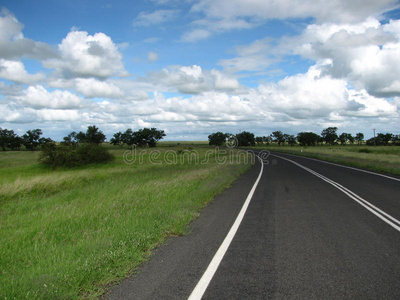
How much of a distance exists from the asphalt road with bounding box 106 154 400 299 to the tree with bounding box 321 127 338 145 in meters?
164

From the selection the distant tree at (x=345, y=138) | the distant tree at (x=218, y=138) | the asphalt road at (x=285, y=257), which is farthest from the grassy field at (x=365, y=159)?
the distant tree at (x=345, y=138)

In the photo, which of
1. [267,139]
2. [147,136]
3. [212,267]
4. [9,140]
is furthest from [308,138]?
[212,267]

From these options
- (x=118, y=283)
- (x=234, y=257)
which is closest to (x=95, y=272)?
(x=118, y=283)

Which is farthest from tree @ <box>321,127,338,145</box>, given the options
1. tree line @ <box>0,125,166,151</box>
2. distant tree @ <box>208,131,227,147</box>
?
tree line @ <box>0,125,166,151</box>

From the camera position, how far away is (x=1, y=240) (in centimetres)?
583

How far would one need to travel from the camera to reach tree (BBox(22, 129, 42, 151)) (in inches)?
3863

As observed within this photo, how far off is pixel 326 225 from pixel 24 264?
626 centimetres

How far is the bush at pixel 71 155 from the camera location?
3102 cm

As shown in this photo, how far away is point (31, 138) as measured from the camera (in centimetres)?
9956

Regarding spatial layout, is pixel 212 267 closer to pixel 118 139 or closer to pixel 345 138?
pixel 118 139

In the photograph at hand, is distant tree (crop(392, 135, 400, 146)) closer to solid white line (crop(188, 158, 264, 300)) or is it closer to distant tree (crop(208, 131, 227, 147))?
distant tree (crop(208, 131, 227, 147))

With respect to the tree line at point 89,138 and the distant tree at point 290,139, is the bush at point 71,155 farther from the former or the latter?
the distant tree at point 290,139

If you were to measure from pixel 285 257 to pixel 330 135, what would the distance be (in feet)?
555

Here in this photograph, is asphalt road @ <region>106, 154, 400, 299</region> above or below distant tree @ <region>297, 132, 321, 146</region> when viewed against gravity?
below
